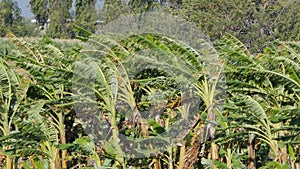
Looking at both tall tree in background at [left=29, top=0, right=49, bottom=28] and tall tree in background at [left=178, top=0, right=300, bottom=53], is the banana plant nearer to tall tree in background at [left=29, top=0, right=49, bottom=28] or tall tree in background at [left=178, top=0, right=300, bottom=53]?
tall tree in background at [left=178, top=0, right=300, bottom=53]

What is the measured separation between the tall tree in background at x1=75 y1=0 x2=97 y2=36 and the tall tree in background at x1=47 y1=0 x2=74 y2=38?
3.14ft

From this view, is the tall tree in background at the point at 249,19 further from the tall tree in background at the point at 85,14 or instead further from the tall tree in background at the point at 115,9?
the tall tree in background at the point at 85,14

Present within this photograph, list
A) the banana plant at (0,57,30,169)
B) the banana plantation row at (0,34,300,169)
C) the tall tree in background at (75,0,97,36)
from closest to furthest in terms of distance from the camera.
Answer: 1. the banana plantation row at (0,34,300,169)
2. the banana plant at (0,57,30,169)
3. the tall tree in background at (75,0,97,36)

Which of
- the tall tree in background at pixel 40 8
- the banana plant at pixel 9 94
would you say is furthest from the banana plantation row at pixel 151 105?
the tall tree in background at pixel 40 8

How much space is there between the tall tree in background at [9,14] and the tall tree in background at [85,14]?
5999mm

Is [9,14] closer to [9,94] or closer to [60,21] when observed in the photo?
[60,21]

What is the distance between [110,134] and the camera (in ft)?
16.4

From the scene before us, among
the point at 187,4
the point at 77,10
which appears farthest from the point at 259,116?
the point at 77,10

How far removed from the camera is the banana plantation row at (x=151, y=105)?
448 centimetres

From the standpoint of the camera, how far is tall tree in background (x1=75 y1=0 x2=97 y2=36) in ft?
138

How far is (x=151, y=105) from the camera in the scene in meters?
4.98

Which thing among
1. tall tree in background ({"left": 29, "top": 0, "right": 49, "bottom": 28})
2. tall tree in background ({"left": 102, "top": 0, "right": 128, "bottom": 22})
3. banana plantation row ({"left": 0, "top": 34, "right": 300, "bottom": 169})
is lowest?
banana plantation row ({"left": 0, "top": 34, "right": 300, "bottom": 169})

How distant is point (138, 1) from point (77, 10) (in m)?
9.90

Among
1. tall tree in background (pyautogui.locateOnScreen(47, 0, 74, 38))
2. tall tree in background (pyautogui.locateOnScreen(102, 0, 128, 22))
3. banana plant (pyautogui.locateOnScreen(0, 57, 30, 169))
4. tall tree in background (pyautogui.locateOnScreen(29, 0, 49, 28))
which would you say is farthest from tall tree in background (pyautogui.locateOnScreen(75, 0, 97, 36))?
banana plant (pyautogui.locateOnScreen(0, 57, 30, 169))
